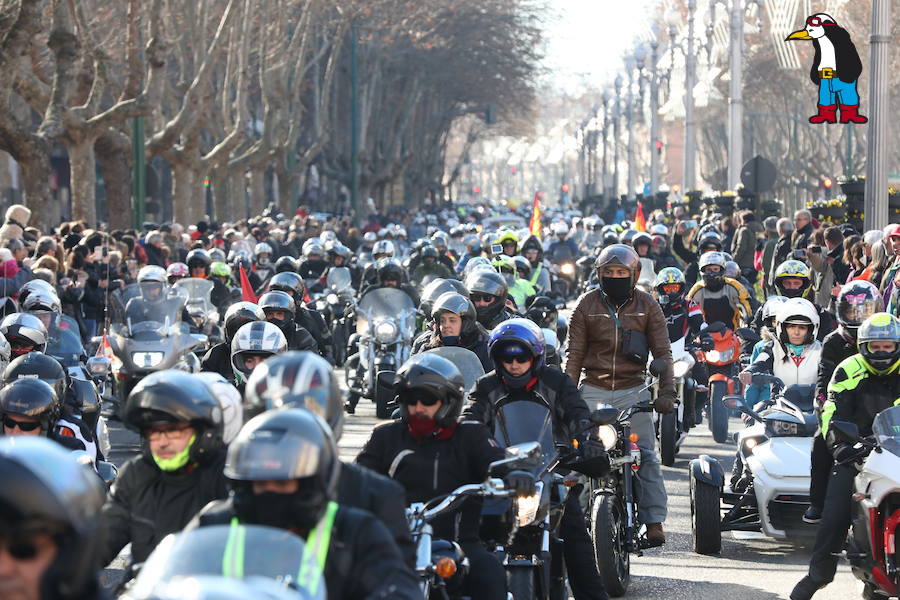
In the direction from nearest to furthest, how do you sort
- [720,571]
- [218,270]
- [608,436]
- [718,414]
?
[608,436]
[720,571]
[718,414]
[218,270]

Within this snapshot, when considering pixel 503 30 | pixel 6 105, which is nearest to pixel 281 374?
pixel 6 105

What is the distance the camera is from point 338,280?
23750mm

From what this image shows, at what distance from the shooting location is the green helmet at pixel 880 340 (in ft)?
27.5

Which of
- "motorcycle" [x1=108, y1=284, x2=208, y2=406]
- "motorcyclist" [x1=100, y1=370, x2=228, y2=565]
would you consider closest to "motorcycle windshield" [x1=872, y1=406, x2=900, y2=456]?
"motorcyclist" [x1=100, y1=370, x2=228, y2=565]

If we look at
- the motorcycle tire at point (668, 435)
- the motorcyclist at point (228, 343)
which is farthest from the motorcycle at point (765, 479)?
the motorcycle tire at point (668, 435)

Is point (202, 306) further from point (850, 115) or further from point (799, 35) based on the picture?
point (850, 115)

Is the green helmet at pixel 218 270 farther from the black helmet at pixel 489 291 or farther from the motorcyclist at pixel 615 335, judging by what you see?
the motorcyclist at pixel 615 335

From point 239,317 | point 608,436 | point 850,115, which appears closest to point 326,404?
point 608,436

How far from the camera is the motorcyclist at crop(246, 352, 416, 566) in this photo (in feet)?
17.1

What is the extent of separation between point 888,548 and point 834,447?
56 centimetres

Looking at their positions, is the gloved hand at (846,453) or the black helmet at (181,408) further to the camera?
the gloved hand at (846,453)

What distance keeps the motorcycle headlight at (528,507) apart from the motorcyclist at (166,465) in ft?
5.23

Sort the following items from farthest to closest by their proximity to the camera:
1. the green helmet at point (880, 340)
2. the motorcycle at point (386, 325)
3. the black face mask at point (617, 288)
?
the motorcycle at point (386, 325)
the black face mask at point (617, 288)
the green helmet at point (880, 340)

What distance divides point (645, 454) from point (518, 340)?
2052 millimetres
